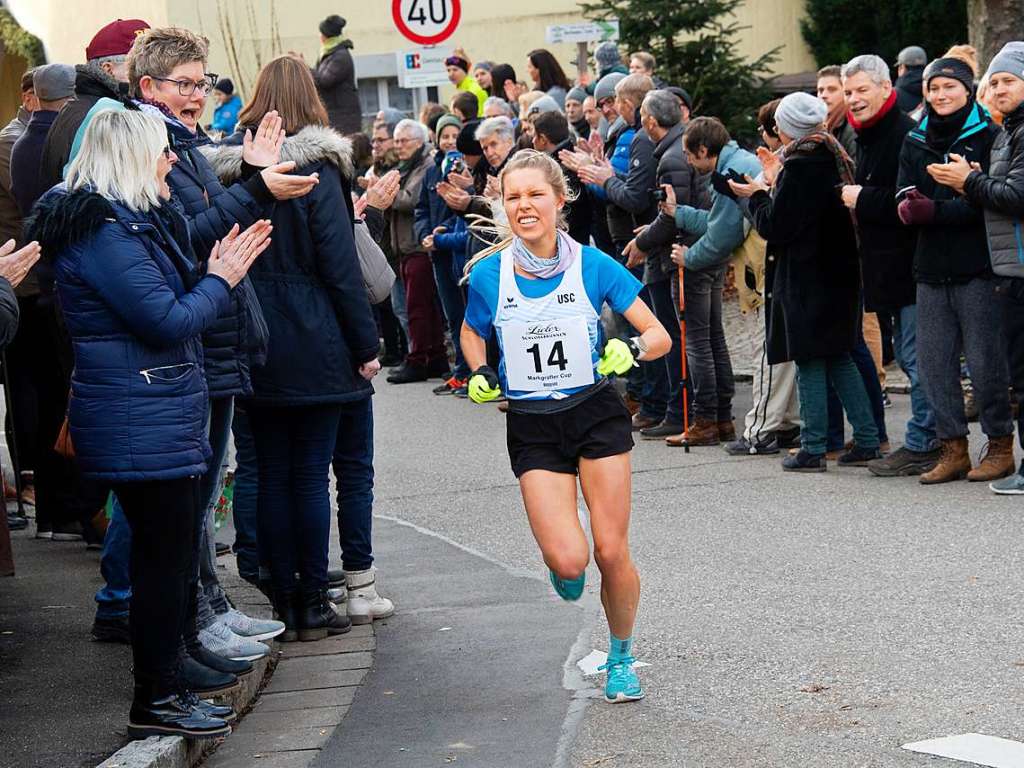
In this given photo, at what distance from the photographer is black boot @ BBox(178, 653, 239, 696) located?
20.1 feet

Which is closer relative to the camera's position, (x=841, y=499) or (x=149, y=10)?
(x=841, y=499)

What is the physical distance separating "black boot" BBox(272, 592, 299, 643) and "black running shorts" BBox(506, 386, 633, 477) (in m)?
1.45

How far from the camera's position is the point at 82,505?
7219 millimetres

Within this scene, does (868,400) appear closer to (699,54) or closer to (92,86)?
(92,86)

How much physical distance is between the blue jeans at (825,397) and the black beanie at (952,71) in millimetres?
1759

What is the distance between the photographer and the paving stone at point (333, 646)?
278 inches

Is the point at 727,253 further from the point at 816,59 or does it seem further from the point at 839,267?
the point at 816,59

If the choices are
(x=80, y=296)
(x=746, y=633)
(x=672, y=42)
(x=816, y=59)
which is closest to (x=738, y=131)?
(x=672, y=42)

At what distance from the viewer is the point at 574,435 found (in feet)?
20.2

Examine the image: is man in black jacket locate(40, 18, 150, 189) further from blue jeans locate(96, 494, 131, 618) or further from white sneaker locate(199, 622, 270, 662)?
white sneaker locate(199, 622, 270, 662)

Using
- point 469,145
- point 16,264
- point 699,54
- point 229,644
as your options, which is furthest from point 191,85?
point 699,54

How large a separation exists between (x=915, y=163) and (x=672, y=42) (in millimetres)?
10041

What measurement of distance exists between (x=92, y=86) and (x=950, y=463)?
5352 mm

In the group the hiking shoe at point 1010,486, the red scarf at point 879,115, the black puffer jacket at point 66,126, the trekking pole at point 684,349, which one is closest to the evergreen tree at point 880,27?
the trekking pole at point 684,349
